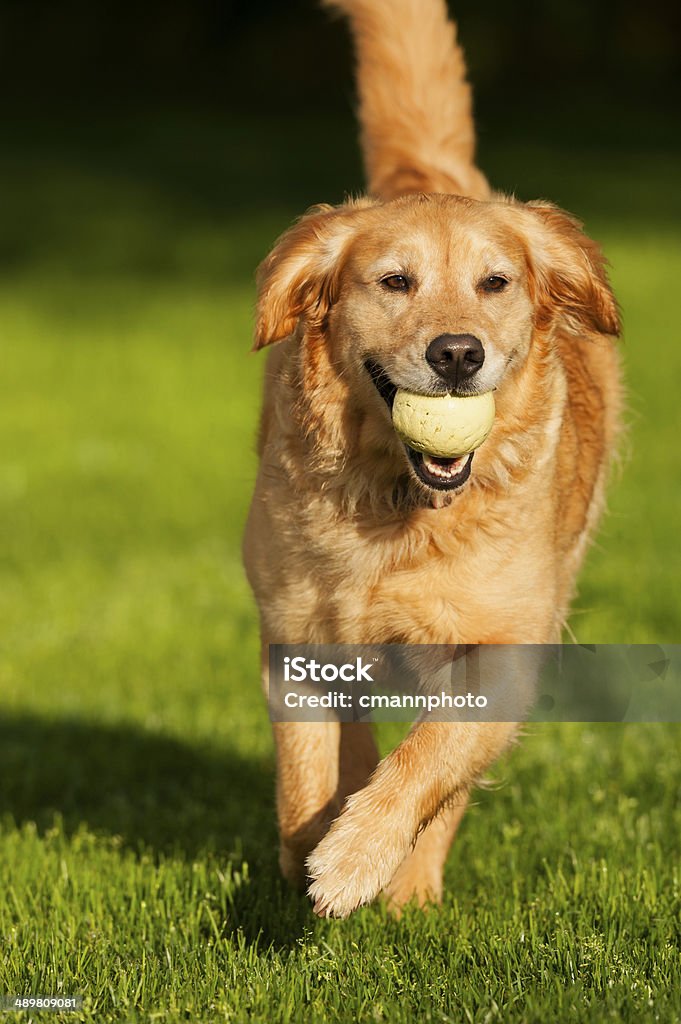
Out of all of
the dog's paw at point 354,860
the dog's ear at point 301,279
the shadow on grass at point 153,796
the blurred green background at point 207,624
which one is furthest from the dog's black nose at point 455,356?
the shadow on grass at point 153,796

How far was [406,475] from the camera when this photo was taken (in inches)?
158

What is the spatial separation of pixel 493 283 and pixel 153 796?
8.23 feet

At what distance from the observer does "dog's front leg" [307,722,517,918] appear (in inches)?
135

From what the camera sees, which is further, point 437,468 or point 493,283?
point 493,283

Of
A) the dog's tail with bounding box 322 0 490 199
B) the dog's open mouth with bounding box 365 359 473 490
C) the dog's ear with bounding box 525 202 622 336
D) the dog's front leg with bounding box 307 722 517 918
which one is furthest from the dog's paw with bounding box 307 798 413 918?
the dog's tail with bounding box 322 0 490 199

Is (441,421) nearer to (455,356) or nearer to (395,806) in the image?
(455,356)

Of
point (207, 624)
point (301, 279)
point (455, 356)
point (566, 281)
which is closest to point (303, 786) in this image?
point (455, 356)

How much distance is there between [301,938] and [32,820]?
1647 millimetres

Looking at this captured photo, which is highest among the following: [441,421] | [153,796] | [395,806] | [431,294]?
[431,294]

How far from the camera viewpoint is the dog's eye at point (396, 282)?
12.7 ft

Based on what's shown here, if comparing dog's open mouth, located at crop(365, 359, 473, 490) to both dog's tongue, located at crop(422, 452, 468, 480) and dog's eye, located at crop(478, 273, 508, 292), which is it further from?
dog's eye, located at crop(478, 273, 508, 292)

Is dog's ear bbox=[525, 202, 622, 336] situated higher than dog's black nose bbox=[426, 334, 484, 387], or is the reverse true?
dog's ear bbox=[525, 202, 622, 336]

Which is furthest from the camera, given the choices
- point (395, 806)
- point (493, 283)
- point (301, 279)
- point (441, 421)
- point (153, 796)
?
point (153, 796)

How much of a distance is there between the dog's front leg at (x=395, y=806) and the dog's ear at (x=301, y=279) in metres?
1.20
